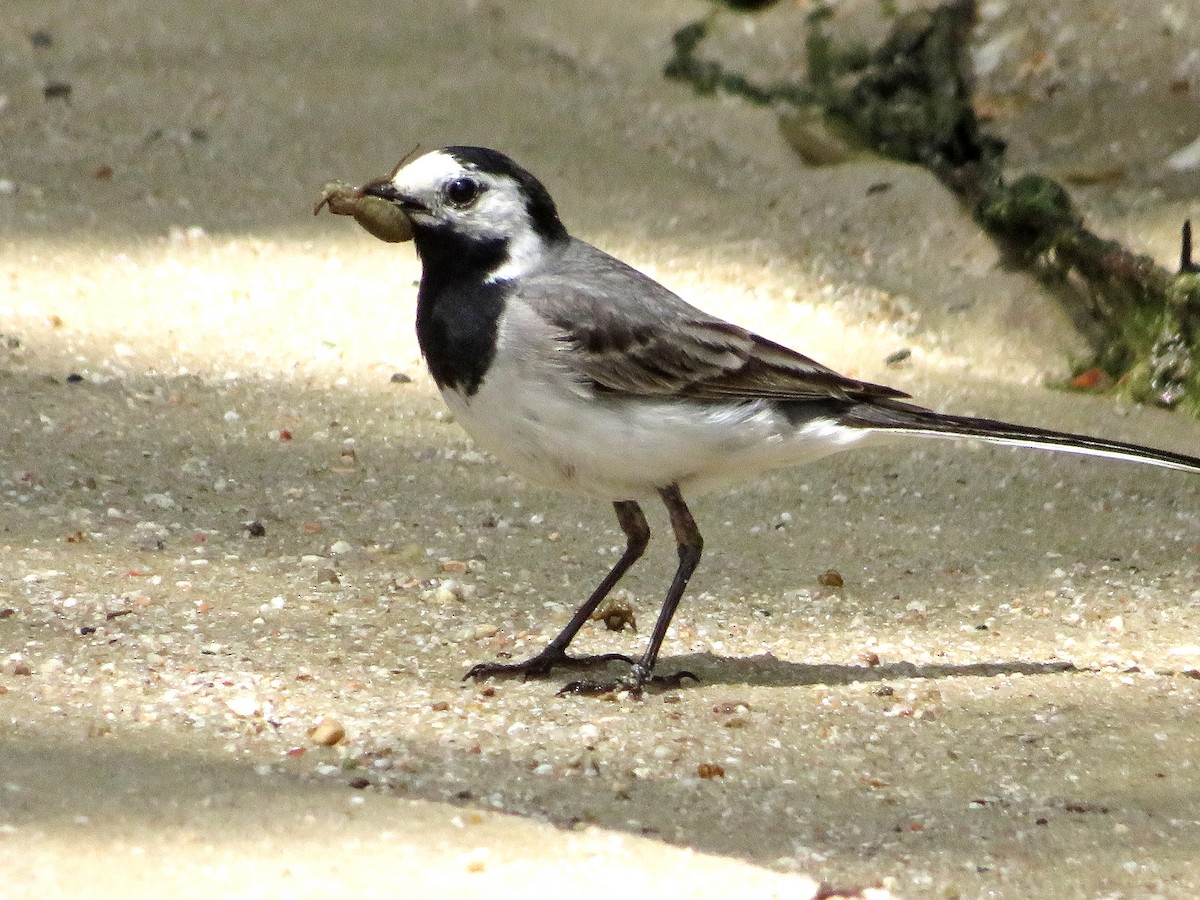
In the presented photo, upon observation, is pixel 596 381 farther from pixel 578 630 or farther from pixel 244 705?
pixel 244 705

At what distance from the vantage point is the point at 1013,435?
465cm

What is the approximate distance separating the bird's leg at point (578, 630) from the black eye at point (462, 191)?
0.93 meters

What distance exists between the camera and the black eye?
4656mm

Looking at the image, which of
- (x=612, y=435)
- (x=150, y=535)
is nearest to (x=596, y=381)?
(x=612, y=435)

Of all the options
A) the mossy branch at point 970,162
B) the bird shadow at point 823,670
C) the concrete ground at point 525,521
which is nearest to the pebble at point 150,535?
the concrete ground at point 525,521

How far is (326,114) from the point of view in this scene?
28.2ft

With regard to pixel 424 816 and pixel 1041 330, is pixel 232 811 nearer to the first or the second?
pixel 424 816

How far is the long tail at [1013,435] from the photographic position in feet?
15.3

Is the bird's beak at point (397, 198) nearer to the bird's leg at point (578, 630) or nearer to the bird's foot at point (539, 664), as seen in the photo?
the bird's leg at point (578, 630)

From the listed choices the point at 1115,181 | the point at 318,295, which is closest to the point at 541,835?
the point at 318,295

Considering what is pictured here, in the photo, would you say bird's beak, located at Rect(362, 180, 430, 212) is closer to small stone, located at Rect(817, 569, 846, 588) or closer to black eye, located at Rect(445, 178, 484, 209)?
black eye, located at Rect(445, 178, 484, 209)

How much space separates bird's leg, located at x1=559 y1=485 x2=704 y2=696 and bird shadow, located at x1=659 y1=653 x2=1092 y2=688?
11 centimetres

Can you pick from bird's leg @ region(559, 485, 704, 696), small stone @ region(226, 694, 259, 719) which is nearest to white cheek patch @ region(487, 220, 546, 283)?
bird's leg @ region(559, 485, 704, 696)

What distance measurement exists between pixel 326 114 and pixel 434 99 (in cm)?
53
